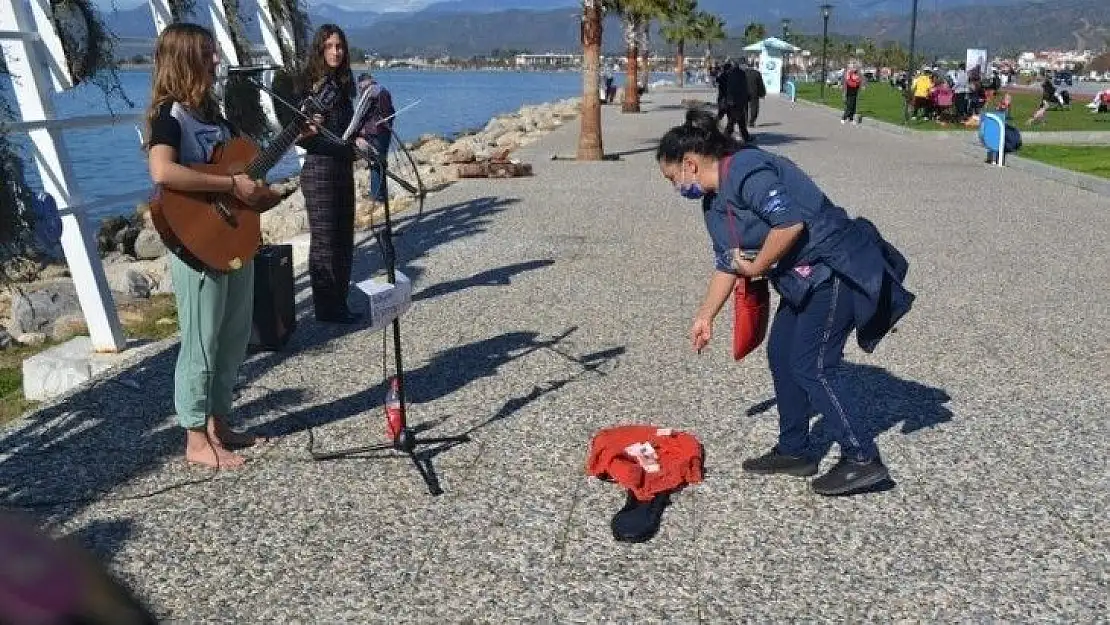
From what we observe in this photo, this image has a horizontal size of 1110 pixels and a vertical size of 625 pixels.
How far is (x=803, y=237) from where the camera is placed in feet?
12.4

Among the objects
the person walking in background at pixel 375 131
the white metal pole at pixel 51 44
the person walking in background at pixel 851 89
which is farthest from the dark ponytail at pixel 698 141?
the person walking in background at pixel 851 89

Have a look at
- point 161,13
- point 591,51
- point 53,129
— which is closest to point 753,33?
point 591,51

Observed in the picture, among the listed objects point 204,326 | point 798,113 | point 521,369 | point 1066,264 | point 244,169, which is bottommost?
point 798,113

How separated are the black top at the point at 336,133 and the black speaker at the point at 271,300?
0.65 meters

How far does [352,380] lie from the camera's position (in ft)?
18.9

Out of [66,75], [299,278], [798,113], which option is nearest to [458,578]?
[66,75]

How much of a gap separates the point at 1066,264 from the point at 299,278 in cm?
651

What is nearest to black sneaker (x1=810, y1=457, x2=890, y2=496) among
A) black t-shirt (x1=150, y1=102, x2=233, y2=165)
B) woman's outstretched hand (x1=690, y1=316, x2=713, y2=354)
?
woman's outstretched hand (x1=690, y1=316, x2=713, y2=354)

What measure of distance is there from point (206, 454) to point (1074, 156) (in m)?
17.2

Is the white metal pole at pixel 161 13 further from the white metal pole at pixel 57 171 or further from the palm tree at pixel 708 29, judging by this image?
the palm tree at pixel 708 29

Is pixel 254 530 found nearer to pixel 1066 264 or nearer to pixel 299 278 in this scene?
pixel 299 278

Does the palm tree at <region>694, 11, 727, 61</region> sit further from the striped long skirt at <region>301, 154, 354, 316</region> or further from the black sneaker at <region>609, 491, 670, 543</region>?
the black sneaker at <region>609, 491, 670, 543</region>

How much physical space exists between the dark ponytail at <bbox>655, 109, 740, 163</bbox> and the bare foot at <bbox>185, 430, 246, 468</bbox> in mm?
2208

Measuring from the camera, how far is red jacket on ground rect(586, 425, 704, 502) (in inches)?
162
